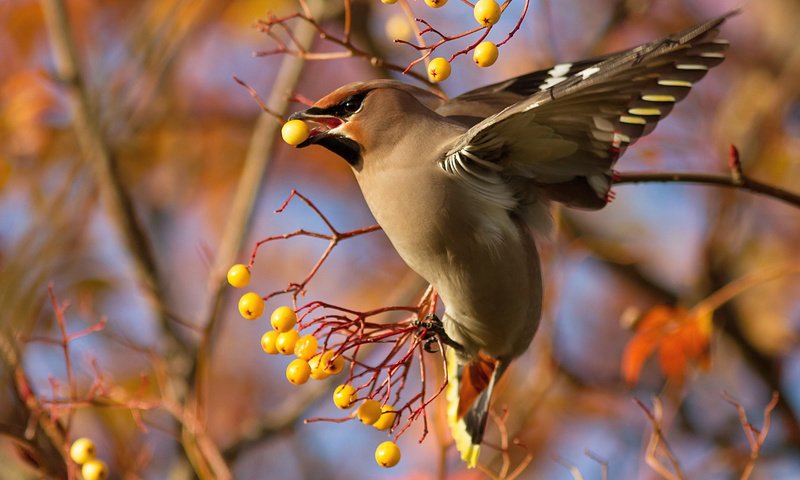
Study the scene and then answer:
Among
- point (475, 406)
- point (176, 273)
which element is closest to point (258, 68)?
point (176, 273)

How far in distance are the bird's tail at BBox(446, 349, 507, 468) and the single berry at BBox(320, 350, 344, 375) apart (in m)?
0.57

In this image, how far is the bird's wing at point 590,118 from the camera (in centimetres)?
205

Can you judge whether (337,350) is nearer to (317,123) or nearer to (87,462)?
(317,123)

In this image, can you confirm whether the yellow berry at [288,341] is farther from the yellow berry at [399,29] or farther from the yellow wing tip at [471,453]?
the yellow berry at [399,29]

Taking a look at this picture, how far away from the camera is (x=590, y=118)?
2.23m

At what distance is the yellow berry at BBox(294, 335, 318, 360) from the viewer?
2.31 m

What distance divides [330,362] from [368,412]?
15 centimetres

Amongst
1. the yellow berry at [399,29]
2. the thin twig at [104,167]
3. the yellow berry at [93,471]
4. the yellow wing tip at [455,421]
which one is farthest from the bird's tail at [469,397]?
the thin twig at [104,167]

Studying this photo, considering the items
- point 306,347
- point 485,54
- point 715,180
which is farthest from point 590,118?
point 306,347

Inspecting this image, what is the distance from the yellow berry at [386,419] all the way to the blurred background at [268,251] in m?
0.32

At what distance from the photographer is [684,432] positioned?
4.93 meters

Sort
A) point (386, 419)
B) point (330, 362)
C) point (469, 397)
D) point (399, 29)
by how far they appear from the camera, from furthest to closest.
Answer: point (399, 29) → point (469, 397) → point (386, 419) → point (330, 362)

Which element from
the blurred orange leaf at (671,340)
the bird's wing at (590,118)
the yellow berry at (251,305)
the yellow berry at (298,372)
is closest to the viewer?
the bird's wing at (590,118)

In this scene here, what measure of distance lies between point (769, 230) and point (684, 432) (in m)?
1.54
